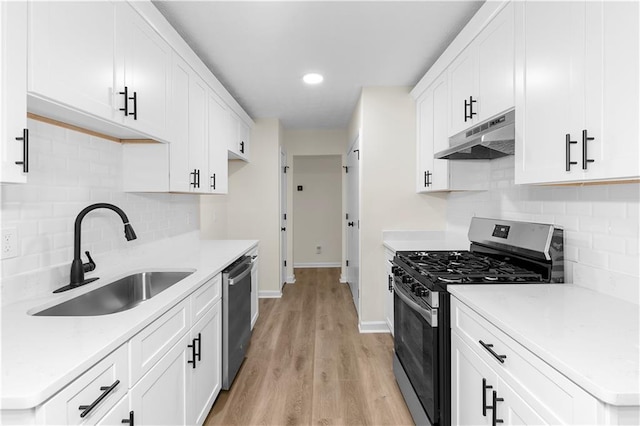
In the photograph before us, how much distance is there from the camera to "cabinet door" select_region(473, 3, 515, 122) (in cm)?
170

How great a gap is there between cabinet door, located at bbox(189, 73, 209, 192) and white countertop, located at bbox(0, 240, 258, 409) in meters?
1.06

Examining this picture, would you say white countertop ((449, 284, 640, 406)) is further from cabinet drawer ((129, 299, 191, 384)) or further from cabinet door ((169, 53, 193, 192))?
cabinet door ((169, 53, 193, 192))

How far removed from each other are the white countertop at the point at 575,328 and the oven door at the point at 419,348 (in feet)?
0.94

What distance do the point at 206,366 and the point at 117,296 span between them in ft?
2.12

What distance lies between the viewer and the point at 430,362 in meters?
1.69

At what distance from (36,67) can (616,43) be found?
1923mm

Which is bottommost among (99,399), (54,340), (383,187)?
(99,399)

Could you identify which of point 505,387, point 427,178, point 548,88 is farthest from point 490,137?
point 427,178

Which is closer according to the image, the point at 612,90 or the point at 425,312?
the point at 612,90

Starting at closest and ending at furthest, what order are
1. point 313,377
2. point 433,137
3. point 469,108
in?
point 469,108 → point 313,377 → point 433,137

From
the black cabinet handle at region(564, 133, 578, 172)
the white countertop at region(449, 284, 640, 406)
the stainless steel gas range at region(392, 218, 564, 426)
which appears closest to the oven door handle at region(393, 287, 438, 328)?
the stainless steel gas range at region(392, 218, 564, 426)

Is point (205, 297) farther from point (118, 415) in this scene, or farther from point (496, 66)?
point (496, 66)

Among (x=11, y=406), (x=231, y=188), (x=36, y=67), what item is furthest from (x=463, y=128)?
(x=231, y=188)

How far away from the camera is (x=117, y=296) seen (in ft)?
5.95
